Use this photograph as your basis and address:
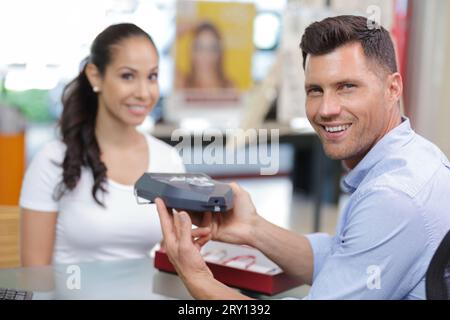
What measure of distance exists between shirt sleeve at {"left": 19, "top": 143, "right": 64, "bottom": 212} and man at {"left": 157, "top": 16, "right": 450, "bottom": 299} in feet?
1.61

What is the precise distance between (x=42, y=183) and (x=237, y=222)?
52 centimetres

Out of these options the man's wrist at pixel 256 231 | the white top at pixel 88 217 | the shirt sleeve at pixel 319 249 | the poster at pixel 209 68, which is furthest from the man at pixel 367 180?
the poster at pixel 209 68

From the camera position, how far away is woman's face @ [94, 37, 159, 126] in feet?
4.56

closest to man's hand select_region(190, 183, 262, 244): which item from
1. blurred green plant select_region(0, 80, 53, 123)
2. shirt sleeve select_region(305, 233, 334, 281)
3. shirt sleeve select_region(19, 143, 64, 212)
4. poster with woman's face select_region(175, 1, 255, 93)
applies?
shirt sleeve select_region(305, 233, 334, 281)

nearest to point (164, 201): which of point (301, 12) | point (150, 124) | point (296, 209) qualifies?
point (301, 12)

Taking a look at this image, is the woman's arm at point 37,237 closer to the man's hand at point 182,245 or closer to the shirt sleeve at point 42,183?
the shirt sleeve at point 42,183

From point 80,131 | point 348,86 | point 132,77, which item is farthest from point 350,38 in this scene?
point 80,131

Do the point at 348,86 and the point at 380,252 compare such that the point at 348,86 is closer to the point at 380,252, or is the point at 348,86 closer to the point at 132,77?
the point at 380,252

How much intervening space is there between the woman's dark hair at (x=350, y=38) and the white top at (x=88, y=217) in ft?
2.10

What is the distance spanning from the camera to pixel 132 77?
1.41 metres

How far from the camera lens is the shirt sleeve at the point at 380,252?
92cm

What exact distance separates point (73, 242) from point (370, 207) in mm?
852

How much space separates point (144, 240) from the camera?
157cm
